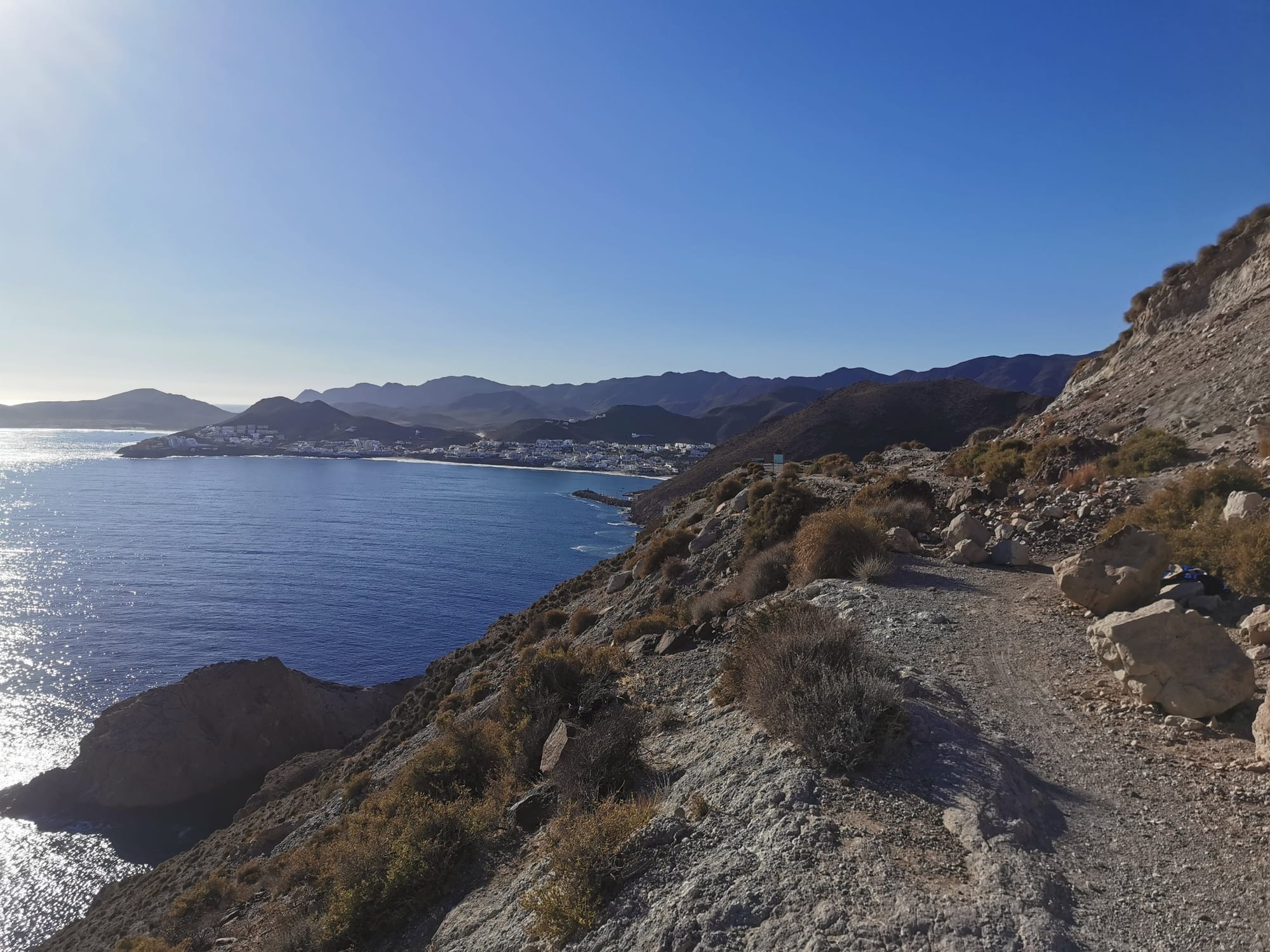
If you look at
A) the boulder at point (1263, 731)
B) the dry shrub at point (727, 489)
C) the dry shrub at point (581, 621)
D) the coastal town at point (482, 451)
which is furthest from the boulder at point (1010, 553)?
the coastal town at point (482, 451)

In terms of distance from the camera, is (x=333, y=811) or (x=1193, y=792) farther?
(x=333, y=811)

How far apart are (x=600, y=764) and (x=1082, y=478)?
521 inches

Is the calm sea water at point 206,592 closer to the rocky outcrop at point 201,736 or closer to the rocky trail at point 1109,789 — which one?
the rocky outcrop at point 201,736

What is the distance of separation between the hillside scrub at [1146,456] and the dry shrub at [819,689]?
10037 millimetres

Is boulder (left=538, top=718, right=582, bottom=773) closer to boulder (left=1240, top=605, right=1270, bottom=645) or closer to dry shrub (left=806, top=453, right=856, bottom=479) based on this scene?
boulder (left=1240, top=605, right=1270, bottom=645)

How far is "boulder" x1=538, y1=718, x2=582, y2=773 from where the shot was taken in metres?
8.16

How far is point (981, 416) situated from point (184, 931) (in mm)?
98242

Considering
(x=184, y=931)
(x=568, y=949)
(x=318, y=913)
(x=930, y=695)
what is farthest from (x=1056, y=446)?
(x=184, y=931)

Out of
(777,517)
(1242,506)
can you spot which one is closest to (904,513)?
(777,517)

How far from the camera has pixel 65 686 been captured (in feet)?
112

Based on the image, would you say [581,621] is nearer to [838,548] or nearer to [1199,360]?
[838,548]

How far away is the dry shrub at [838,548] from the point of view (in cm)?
1251

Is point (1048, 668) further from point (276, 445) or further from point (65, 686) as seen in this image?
point (276, 445)

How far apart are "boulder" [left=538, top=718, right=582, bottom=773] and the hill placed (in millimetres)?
13870
